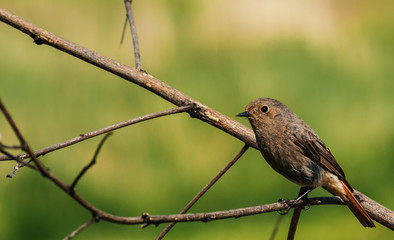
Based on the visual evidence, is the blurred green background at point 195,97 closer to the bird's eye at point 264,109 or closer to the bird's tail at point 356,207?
the bird's eye at point 264,109

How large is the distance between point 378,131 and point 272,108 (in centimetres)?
136

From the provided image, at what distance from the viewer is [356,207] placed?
7.25ft

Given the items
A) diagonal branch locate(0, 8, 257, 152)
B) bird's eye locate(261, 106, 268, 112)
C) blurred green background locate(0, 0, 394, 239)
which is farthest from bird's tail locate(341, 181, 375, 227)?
blurred green background locate(0, 0, 394, 239)

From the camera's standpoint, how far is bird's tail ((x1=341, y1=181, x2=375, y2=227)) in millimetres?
2164

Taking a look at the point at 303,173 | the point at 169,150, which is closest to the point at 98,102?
the point at 169,150

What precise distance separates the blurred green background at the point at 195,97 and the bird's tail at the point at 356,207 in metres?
0.98

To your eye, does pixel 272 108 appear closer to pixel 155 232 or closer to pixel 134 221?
pixel 155 232

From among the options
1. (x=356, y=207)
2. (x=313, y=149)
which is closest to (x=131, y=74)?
(x=356, y=207)

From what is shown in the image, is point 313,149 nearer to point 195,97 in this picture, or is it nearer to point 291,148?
point 291,148

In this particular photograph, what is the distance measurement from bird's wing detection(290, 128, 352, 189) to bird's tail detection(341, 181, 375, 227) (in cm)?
29

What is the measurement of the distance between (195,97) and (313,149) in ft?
3.45

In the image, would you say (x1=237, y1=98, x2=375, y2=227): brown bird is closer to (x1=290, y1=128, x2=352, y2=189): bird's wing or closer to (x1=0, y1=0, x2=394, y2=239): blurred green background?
(x1=290, y1=128, x2=352, y2=189): bird's wing

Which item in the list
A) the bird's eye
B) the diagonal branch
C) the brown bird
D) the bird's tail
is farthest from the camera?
the bird's eye

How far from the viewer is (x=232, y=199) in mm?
3408
